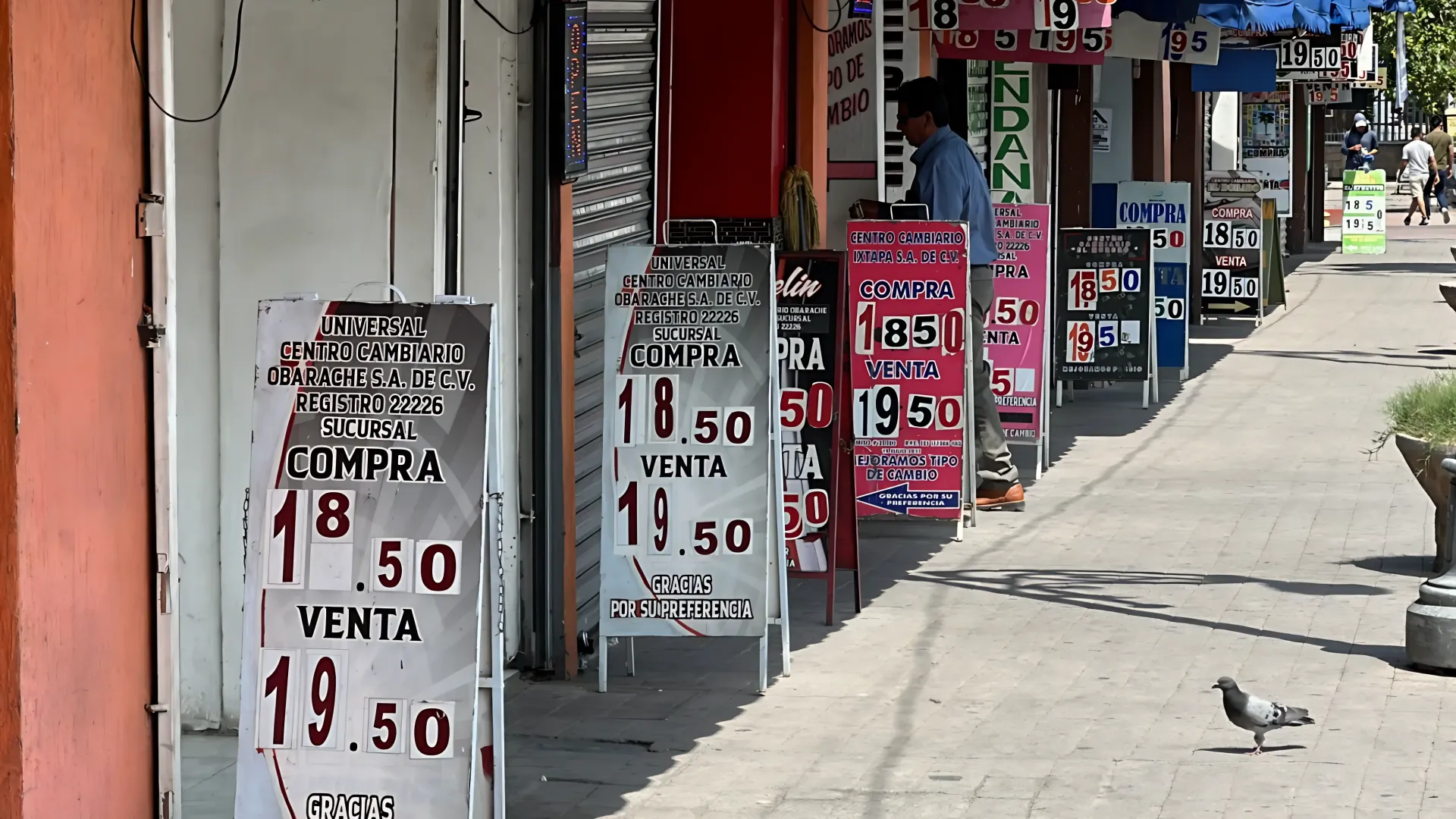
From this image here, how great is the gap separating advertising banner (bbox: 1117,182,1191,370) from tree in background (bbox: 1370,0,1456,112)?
2876cm

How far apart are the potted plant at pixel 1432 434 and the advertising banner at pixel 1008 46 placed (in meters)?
4.28

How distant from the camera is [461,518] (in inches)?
191

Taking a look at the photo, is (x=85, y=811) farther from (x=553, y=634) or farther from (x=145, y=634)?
(x=553, y=634)

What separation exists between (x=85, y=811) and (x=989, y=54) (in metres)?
9.57

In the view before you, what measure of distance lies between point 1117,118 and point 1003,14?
936 centimetres

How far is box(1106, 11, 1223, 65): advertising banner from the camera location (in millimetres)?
15109

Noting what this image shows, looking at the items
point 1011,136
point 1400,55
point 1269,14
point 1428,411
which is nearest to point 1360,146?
point 1400,55

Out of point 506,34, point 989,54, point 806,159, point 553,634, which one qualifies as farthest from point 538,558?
point 989,54

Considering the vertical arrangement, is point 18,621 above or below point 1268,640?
above

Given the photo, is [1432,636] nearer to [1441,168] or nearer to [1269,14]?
[1269,14]

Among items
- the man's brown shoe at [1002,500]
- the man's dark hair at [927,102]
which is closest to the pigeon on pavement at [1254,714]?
the man's brown shoe at [1002,500]

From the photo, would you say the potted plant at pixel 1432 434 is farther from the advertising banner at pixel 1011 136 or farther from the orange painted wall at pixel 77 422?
the advertising banner at pixel 1011 136

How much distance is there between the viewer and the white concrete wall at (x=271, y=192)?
6633mm

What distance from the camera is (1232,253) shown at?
19281mm
